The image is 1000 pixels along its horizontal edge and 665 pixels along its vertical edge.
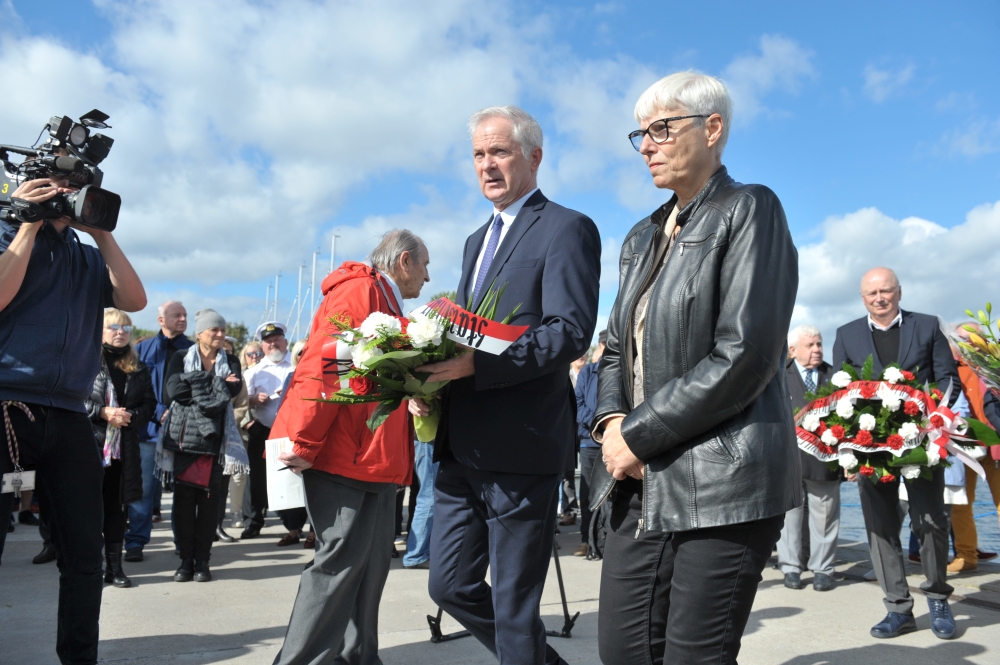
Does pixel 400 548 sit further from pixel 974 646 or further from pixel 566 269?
pixel 566 269

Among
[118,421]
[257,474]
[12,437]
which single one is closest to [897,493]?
[12,437]

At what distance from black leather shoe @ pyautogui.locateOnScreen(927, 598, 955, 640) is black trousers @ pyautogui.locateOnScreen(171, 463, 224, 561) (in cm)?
518

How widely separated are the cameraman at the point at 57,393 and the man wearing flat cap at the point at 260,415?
5222 mm

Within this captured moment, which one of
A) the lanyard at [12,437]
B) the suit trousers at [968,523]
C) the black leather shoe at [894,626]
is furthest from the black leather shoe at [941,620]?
the lanyard at [12,437]

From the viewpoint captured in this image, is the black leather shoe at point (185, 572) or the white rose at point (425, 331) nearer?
the white rose at point (425, 331)

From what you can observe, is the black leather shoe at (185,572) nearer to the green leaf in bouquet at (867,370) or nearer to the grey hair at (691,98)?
the green leaf in bouquet at (867,370)

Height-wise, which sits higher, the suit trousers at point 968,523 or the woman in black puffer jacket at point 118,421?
the woman in black puffer jacket at point 118,421

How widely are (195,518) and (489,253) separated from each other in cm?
436

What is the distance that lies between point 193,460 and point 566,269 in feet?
14.8

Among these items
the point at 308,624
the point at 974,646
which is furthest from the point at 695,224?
the point at 974,646

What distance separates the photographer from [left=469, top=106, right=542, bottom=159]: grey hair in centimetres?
331

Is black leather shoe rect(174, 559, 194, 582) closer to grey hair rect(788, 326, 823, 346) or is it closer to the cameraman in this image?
the cameraman

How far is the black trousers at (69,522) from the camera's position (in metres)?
3.50

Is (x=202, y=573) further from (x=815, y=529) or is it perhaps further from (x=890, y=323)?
(x=890, y=323)
